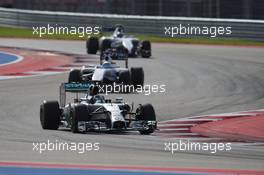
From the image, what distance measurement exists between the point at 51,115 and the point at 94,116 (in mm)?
875

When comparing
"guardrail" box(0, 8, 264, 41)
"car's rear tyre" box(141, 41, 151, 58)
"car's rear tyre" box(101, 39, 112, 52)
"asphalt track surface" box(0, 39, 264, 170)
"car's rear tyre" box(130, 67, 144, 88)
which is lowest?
"asphalt track surface" box(0, 39, 264, 170)

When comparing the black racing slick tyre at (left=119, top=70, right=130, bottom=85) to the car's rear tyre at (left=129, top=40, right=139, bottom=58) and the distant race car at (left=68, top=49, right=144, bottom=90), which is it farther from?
the car's rear tyre at (left=129, top=40, right=139, bottom=58)

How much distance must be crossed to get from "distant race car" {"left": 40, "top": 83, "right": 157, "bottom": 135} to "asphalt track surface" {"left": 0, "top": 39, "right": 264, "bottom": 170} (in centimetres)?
19

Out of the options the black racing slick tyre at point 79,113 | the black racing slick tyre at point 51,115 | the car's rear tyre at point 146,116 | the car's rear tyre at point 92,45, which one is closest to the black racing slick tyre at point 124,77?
the black racing slick tyre at point 51,115

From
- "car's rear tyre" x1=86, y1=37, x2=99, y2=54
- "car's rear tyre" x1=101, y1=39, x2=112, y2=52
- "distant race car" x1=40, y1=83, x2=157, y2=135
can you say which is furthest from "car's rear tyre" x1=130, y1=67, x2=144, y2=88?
"car's rear tyre" x1=86, y1=37, x2=99, y2=54

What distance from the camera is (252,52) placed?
34562 mm

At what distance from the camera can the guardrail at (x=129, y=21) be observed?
123 ft

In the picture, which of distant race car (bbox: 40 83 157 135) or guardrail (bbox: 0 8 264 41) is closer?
distant race car (bbox: 40 83 157 135)

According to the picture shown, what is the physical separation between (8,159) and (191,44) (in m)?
24.8

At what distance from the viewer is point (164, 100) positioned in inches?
878

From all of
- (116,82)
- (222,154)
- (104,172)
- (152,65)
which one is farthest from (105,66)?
(104,172)

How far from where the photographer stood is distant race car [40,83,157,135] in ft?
54.3

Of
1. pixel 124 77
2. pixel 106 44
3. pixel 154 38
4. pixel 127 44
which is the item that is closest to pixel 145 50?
pixel 127 44

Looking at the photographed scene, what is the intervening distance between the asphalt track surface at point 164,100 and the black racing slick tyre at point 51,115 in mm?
209
